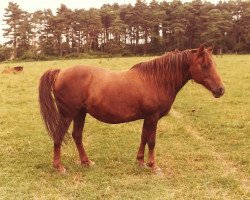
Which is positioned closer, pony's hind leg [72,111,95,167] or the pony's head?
the pony's head

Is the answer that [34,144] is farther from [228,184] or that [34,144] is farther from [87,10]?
[87,10]

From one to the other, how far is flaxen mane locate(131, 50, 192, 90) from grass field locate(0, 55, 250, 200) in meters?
2.00

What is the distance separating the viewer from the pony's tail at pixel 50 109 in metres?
8.06

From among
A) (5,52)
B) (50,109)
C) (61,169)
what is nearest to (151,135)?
(61,169)

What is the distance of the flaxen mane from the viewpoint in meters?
8.02

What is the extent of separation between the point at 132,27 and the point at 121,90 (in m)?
75.3

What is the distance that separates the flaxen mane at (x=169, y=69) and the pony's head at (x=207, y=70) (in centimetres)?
25

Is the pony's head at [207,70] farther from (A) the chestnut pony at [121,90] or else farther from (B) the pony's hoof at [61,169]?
(B) the pony's hoof at [61,169]

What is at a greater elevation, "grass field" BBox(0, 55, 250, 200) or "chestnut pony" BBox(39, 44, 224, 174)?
"chestnut pony" BBox(39, 44, 224, 174)

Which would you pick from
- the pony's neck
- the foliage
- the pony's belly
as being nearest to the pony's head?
the pony's neck

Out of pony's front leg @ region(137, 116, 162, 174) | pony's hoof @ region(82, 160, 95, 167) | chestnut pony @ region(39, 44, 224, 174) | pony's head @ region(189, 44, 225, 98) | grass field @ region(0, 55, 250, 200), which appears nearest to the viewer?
grass field @ region(0, 55, 250, 200)

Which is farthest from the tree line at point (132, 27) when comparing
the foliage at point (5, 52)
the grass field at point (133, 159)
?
the grass field at point (133, 159)

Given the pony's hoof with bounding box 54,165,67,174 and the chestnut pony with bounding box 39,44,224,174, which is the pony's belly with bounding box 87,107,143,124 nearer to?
the chestnut pony with bounding box 39,44,224,174

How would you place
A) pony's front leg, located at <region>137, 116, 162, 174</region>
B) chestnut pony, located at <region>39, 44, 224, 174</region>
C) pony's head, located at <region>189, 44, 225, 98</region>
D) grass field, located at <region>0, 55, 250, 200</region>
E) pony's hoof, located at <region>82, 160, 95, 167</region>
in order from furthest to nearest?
1. pony's hoof, located at <region>82, 160, 95, 167</region>
2. pony's front leg, located at <region>137, 116, 162, 174</region>
3. chestnut pony, located at <region>39, 44, 224, 174</region>
4. pony's head, located at <region>189, 44, 225, 98</region>
5. grass field, located at <region>0, 55, 250, 200</region>
